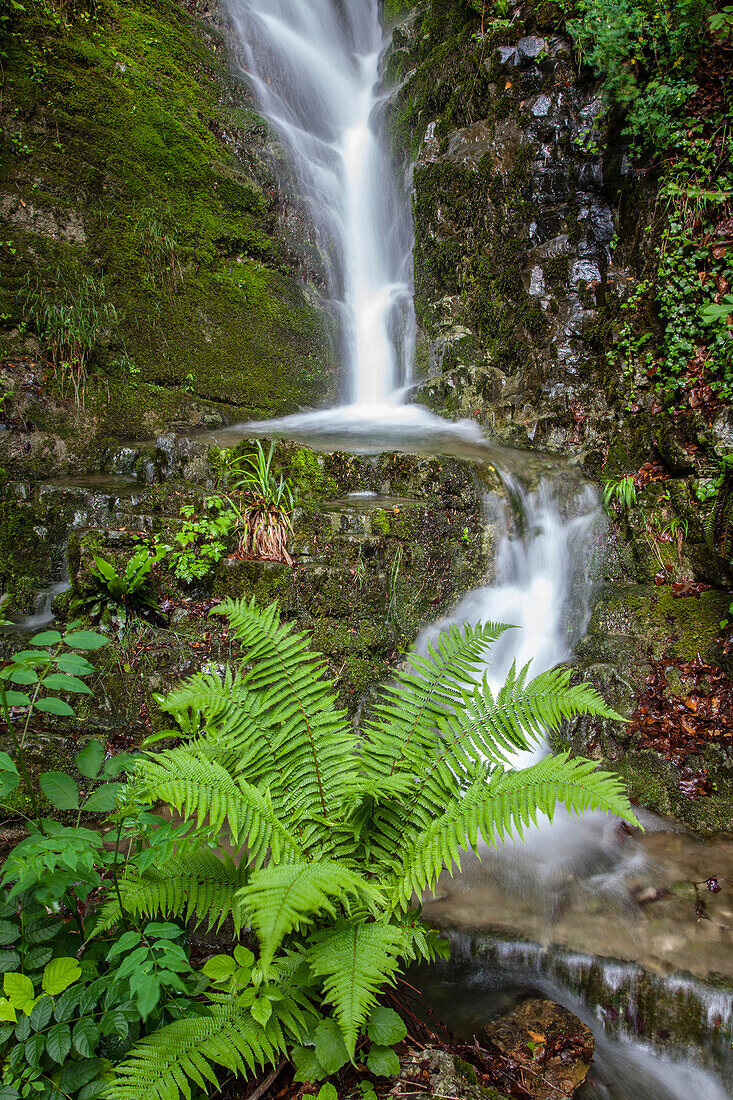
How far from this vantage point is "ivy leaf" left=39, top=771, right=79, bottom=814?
1.38 metres

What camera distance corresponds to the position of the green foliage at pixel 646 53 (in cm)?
504

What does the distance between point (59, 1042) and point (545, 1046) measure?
1.81 metres

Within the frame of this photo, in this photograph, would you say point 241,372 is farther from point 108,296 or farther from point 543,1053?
point 543,1053

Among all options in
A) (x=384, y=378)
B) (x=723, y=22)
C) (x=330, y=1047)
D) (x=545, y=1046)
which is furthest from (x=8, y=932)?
(x=723, y=22)

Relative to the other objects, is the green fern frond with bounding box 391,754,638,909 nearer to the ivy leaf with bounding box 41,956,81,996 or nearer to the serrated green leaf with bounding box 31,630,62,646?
the ivy leaf with bounding box 41,956,81,996

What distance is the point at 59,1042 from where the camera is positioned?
122 cm

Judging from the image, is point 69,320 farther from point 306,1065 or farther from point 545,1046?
point 545,1046

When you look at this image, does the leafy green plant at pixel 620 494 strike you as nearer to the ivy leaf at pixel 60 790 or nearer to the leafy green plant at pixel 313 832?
the leafy green plant at pixel 313 832

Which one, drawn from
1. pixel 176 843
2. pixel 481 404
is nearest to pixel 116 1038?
pixel 176 843

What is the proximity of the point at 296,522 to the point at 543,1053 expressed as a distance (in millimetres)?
3293

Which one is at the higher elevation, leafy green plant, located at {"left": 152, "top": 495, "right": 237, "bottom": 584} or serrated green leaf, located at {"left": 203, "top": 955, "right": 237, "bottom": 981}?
leafy green plant, located at {"left": 152, "top": 495, "right": 237, "bottom": 584}

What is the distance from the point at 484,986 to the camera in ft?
7.68

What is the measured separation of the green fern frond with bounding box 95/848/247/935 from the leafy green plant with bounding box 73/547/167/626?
2396mm

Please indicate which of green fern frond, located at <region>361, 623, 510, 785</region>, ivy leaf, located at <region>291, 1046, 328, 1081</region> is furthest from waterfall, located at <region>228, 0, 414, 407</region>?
ivy leaf, located at <region>291, 1046, 328, 1081</region>
